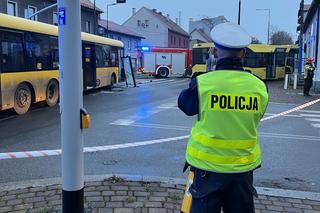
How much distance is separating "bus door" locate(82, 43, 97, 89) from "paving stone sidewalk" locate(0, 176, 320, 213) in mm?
14576

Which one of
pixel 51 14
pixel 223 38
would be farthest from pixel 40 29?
pixel 51 14

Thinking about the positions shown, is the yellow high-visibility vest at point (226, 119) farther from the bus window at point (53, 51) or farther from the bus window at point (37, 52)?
the bus window at point (53, 51)

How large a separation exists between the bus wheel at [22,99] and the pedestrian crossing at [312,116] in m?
8.41

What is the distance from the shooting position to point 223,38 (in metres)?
2.92

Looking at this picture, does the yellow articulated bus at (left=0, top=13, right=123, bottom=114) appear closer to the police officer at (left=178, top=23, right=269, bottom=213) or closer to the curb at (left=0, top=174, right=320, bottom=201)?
the curb at (left=0, top=174, right=320, bottom=201)

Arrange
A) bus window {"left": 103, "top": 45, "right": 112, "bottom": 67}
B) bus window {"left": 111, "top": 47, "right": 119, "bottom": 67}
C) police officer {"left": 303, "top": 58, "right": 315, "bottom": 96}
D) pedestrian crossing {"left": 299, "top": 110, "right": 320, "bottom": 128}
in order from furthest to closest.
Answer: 1. bus window {"left": 111, "top": 47, "right": 119, "bottom": 67}
2. bus window {"left": 103, "top": 45, "right": 112, "bottom": 67}
3. police officer {"left": 303, "top": 58, "right": 315, "bottom": 96}
4. pedestrian crossing {"left": 299, "top": 110, "right": 320, "bottom": 128}

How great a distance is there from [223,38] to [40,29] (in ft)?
41.3

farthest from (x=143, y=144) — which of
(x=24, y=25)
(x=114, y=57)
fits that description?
(x=114, y=57)

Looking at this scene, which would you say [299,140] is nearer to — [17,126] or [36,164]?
[36,164]

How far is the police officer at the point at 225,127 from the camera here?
282cm

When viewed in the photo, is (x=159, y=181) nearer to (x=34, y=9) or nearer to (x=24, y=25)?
(x=24, y=25)

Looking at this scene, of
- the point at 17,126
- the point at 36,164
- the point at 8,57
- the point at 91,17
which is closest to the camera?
the point at 36,164

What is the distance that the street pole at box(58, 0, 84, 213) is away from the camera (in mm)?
3920

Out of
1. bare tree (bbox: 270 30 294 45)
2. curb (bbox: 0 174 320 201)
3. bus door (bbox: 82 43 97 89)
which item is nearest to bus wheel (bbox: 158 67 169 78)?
bus door (bbox: 82 43 97 89)
